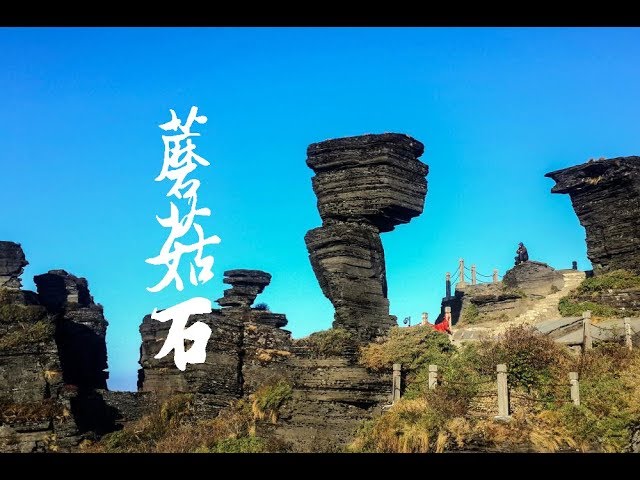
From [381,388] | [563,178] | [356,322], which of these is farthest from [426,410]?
[563,178]

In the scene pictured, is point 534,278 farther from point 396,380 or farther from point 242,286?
point 396,380

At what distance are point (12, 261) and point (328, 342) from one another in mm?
Result: 28150

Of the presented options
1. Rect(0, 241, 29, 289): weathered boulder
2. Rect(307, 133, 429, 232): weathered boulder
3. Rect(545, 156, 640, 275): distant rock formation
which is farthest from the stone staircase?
Rect(0, 241, 29, 289): weathered boulder

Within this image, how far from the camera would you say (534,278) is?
132ft

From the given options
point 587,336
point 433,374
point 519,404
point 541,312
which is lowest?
point 519,404

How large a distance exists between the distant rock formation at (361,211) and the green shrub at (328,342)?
0.70m

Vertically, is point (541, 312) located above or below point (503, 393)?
above

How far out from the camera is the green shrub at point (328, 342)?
22.2m

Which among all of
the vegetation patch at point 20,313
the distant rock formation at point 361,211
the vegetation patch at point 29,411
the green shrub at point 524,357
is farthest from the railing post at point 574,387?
the vegetation patch at point 20,313

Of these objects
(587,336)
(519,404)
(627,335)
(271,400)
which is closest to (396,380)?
(519,404)

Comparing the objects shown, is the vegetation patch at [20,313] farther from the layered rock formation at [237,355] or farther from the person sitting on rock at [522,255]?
the person sitting on rock at [522,255]

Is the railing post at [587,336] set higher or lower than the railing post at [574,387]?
higher

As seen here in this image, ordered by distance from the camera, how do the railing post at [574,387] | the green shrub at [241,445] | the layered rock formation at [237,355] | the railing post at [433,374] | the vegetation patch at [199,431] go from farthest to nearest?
1. the layered rock formation at [237,355]
2. the vegetation patch at [199,431]
3. the green shrub at [241,445]
4. the railing post at [433,374]
5. the railing post at [574,387]
